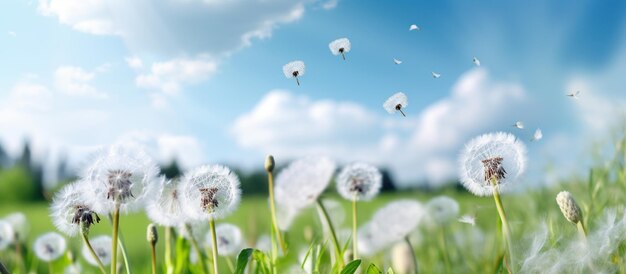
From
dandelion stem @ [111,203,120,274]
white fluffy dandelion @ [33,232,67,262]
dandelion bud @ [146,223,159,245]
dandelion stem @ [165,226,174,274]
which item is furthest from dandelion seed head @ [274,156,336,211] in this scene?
white fluffy dandelion @ [33,232,67,262]

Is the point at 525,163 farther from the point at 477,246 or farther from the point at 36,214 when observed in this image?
the point at 36,214

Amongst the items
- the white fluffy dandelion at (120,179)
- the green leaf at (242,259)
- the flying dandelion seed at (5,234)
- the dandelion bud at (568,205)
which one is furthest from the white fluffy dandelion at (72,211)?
the flying dandelion seed at (5,234)

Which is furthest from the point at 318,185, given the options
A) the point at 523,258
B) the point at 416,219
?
the point at 523,258

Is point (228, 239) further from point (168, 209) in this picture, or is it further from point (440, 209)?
point (440, 209)

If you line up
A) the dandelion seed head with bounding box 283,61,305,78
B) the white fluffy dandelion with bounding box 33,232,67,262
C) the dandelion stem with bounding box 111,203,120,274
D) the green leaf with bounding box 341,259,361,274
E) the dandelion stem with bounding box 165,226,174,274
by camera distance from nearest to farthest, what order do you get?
the dandelion stem with bounding box 111,203,120,274 → the green leaf with bounding box 341,259,361,274 → the dandelion seed head with bounding box 283,61,305,78 → the dandelion stem with bounding box 165,226,174,274 → the white fluffy dandelion with bounding box 33,232,67,262

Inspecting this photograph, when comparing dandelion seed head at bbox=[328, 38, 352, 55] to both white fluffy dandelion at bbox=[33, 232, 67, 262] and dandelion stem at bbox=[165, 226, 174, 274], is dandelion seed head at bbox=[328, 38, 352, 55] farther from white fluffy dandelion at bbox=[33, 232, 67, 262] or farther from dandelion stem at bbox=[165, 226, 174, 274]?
white fluffy dandelion at bbox=[33, 232, 67, 262]

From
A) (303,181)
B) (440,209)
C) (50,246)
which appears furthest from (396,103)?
(50,246)
